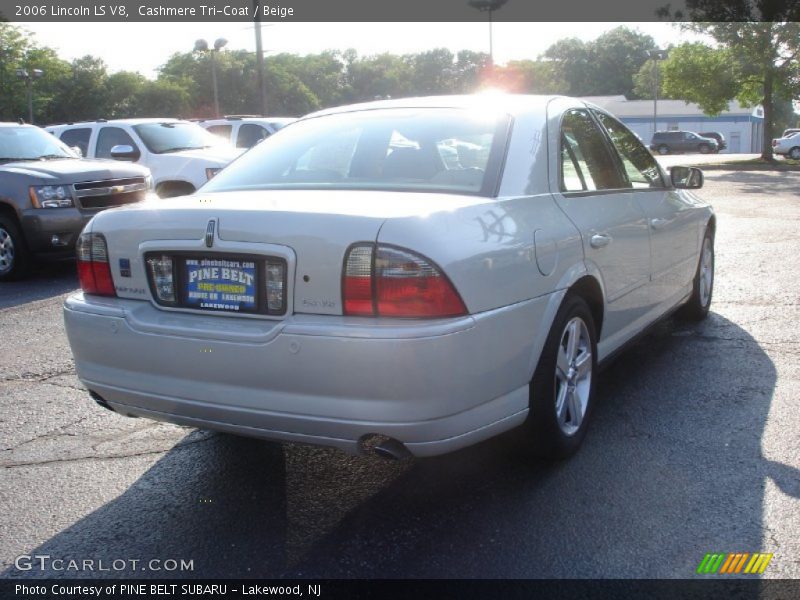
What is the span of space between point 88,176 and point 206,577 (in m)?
7.59

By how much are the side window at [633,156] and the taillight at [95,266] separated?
9.03ft

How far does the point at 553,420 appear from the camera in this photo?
3588 mm

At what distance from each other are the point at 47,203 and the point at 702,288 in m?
6.83

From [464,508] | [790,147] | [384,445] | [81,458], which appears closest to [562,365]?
[464,508]

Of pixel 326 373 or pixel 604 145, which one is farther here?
pixel 604 145

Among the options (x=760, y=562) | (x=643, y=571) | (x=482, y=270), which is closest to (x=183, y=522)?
(x=482, y=270)

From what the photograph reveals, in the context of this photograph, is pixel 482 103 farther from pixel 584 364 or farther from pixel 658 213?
pixel 658 213

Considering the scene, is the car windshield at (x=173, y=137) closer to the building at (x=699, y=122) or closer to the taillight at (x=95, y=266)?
the taillight at (x=95, y=266)

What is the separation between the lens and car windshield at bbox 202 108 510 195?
365cm

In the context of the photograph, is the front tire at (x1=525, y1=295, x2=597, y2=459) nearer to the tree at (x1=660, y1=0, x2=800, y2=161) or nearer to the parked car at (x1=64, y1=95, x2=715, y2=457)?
the parked car at (x1=64, y1=95, x2=715, y2=457)

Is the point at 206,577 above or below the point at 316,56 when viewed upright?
below

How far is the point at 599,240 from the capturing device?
13.1 feet

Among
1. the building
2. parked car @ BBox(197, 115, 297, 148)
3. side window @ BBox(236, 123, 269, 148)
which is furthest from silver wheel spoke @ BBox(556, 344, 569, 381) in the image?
the building

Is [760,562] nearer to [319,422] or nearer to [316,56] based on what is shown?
[319,422]
